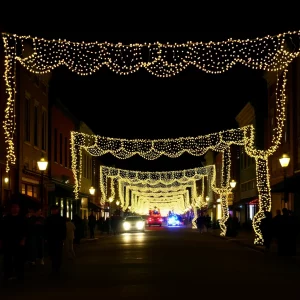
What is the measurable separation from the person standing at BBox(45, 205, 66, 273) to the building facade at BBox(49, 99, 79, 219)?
2636 cm

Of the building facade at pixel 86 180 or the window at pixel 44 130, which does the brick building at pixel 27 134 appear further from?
the building facade at pixel 86 180

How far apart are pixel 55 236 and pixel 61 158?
34.9m

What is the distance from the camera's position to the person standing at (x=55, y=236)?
65.5 ft

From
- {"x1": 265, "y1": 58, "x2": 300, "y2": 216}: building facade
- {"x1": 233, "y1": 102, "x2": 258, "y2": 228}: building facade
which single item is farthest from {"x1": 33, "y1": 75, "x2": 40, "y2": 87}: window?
{"x1": 233, "y1": 102, "x2": 258, "y2": 228}: building facade

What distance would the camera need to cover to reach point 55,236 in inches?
788

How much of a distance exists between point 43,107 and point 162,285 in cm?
3165

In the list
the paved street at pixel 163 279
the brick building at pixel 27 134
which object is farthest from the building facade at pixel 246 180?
the paved street at pixel 163 279

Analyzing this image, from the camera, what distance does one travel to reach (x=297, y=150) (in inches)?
1626

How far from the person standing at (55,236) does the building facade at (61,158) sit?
2636 centimetres

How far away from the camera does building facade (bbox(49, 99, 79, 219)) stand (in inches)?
1943

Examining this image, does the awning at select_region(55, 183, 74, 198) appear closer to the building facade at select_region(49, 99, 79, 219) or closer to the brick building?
the building facade at select_region(49, 99, 79, 219)

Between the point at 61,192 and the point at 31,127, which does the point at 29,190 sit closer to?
the point at 31,127

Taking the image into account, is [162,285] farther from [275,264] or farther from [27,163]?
[27,163]

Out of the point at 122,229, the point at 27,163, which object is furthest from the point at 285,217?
the point at 122,229
